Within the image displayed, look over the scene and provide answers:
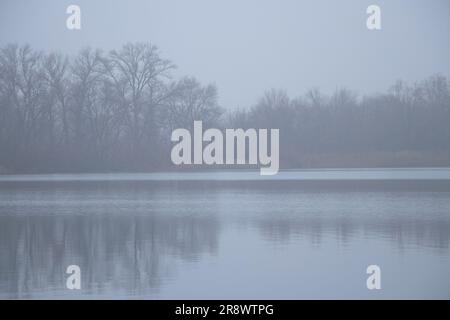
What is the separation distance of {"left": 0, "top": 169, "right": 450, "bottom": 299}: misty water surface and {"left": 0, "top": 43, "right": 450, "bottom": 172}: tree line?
87.2 ft

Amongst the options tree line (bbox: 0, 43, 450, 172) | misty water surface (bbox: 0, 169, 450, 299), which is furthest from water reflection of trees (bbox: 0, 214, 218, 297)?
tree line (bbox: 0, 43, 450, 172)

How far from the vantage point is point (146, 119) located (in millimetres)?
53844

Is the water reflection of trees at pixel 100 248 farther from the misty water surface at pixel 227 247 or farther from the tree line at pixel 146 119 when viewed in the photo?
the tree line at pixel 146 119

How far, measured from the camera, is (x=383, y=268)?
9906 millimetres

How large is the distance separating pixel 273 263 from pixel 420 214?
22.2 feet

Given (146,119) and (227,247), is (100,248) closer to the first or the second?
(227,247)

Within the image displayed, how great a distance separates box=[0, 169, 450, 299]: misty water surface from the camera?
29.1 feet

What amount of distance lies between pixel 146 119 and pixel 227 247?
42535 millimetres

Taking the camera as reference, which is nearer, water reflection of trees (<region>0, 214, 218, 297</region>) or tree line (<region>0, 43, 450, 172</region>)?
water reflection of trees (<region>0, 214, 218, 297</region>)

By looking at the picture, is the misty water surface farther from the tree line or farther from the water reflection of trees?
the tree line

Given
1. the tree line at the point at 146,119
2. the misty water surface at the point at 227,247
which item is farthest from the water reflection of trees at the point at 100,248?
the tree line at the point at 146,119

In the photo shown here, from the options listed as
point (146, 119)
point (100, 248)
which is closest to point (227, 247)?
point (100, 248)

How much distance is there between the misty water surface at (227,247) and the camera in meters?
8.86
